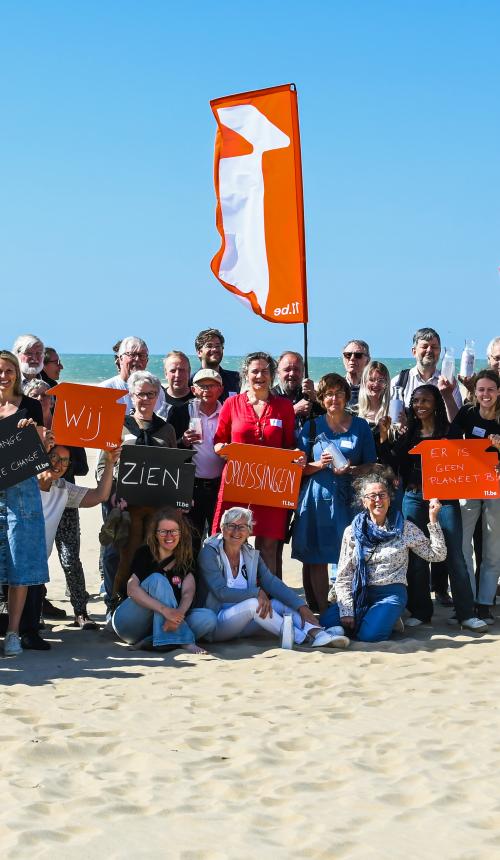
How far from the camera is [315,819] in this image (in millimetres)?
4047

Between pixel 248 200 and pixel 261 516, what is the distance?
2.50 meters

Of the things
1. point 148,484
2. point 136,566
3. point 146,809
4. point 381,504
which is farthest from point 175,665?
point 146,809

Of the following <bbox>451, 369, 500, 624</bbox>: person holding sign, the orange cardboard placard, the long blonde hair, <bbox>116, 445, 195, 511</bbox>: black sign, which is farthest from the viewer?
the long blonde hair

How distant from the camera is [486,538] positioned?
25.5ft

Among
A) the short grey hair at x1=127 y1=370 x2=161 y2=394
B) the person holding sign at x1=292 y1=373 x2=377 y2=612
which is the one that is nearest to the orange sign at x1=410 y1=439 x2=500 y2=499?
the person holding sign at x1=292 y1=373 x2=377 y2=612

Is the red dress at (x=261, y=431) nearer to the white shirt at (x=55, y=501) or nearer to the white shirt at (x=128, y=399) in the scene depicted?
the white shirt at (x=128, y=399)

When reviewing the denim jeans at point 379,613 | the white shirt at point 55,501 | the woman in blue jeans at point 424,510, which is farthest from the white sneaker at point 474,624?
the white shirt at point 55,501

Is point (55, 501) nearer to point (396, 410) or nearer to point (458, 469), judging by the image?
point (396, 410)

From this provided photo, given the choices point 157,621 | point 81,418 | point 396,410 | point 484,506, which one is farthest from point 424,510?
point 81,418

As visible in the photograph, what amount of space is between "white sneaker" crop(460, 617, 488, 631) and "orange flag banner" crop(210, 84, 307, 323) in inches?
108

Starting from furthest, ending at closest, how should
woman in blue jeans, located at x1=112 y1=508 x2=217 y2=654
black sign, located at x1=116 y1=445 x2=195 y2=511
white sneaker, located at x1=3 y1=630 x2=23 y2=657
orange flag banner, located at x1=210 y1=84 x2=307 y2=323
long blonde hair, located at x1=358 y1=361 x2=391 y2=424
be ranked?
orange flag banner, located at x1=210 y1=84 x2=307 y2=323
long blonde hair, located at x1=358 y1=361 x2=391 y2=424
black sign, located at x1=116 y1=445 x2=195 y2=511
woman in blue jeans, located at x1=112 y1=508 x2=217 y2=654
white sneaker, located at x1=3 y1=630 x2=23 y2=657

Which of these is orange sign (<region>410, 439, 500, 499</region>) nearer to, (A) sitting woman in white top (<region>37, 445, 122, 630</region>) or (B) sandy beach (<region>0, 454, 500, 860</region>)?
(B) sandy beach (<region>0, 454, 500, 860</region>)

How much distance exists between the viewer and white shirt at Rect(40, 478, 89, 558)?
7488 mm

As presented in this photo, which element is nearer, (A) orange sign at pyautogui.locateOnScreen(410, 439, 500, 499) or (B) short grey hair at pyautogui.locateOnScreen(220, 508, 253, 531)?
(B) short grey hair at pyautogui.locateOnScreen(220, 508, 253, 531)
